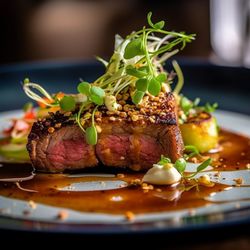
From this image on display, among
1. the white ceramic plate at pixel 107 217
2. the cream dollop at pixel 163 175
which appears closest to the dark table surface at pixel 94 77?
the cream dollop at pixel 163 175

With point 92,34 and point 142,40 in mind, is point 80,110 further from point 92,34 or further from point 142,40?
point 92,34

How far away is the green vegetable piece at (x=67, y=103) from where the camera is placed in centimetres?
352

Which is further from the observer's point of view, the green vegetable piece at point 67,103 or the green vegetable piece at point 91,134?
the green vegetable piece at point 67,103

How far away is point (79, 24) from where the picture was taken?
8648 mm

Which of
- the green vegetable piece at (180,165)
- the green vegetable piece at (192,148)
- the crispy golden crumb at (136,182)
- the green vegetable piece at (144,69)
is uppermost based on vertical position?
the green vegetable piece at (144,69)

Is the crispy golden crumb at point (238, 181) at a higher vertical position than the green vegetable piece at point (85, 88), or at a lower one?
lower

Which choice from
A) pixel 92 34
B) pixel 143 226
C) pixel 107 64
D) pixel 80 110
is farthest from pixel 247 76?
pixel 92 34

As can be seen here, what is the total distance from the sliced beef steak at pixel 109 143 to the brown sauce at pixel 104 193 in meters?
0.09

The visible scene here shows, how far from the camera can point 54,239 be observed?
252 cm

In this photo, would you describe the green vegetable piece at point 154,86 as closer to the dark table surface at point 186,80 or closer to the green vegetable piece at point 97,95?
the green vegetable piece at point 97,95

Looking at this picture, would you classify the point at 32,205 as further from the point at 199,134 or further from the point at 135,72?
the point at 199,134

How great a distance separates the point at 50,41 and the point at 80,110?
484cm

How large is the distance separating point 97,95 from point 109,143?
0.29 metres

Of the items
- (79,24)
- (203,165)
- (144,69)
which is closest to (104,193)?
(203,165)
